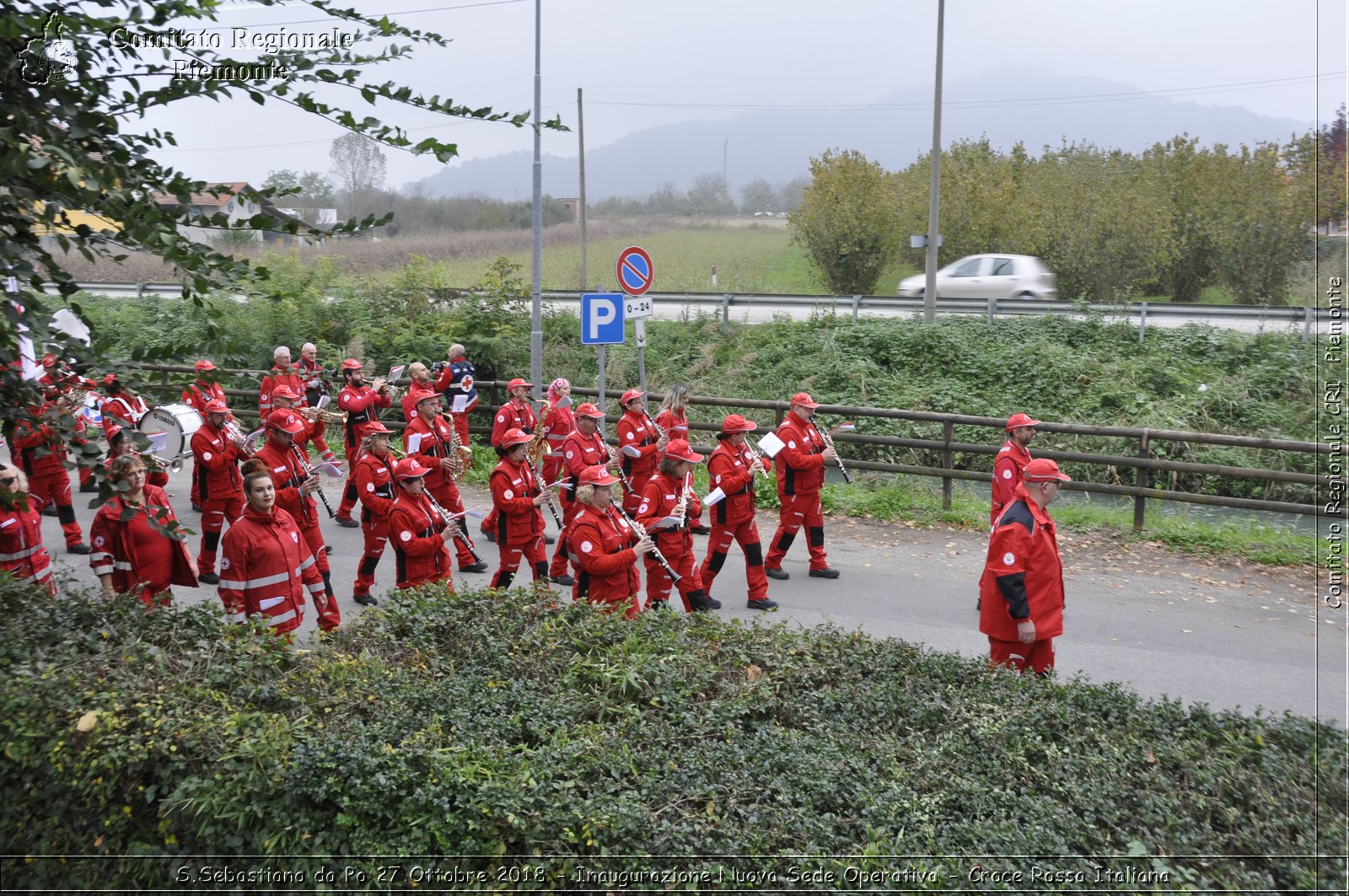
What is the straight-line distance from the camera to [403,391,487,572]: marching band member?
1092 cm

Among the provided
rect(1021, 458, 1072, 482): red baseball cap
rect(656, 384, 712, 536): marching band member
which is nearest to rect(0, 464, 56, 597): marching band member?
rect(656, 384, 712, 536): marching band member

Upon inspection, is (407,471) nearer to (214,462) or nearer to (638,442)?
(214,462)

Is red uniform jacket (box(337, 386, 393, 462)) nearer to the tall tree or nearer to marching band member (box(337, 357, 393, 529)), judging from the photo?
marching band member (box(337, 357, 393, 529))

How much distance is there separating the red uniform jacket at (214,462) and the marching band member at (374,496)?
190 cm

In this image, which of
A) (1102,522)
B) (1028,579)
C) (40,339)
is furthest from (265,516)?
(1102,522)

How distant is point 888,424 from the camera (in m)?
18.6

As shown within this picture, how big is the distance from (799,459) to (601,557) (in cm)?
354

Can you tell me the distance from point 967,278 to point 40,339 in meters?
24.8

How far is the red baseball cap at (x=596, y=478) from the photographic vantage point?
25.1ft

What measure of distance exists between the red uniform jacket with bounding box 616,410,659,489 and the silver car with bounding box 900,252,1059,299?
1523 cm

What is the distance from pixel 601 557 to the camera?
294 inches

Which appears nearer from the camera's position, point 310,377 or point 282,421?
point 282,421

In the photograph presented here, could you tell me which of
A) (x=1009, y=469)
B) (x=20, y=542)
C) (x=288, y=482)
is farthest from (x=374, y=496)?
(x=1009, y=469)

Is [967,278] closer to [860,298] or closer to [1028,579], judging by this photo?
[860,298]
